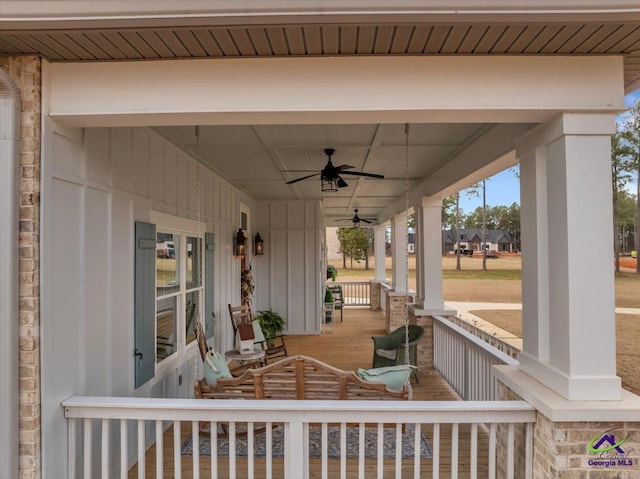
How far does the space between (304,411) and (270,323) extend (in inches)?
208

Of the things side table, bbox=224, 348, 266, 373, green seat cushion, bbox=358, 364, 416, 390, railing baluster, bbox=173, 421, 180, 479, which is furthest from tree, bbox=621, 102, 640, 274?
railing baluster, bbox=173, 421, 180, 479

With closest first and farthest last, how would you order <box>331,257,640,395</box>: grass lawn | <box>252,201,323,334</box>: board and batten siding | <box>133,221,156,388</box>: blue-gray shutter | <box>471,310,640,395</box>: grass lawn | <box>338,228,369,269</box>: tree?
<box>133,221,156,388</box>: blue-gray shutter
<box>471,310,640,395</box>: grass lawn
<box>331,257,640,395</box>: grass lawn
<box>252,201,323,334</box>: board and batten siding
<box>338,228,369,269</box>: tree

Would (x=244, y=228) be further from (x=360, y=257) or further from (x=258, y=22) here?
(x=360, y=257)

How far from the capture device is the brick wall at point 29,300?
2059mm

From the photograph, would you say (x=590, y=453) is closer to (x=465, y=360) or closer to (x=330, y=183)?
(x=465, y=360)

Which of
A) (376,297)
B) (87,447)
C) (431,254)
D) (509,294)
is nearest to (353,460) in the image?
(87,447)

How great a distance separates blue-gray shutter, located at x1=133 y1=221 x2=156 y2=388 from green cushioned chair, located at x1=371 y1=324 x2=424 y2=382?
2.67 meters

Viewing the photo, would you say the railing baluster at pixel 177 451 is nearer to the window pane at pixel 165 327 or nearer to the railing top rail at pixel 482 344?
the window pane at pixel 165 327

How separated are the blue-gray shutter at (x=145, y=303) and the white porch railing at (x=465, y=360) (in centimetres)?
286

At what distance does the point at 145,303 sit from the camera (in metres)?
3.27

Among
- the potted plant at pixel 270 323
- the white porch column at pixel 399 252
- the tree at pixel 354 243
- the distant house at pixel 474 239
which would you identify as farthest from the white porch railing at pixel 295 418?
the distant house at pixel 474 239

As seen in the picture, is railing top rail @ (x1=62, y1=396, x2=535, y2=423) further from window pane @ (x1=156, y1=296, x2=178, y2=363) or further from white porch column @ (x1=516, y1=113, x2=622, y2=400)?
window pane @ (x1=156, y1=296, x2=178, y2=363)

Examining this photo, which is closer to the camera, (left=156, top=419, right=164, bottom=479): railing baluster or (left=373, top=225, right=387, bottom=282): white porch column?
(left=156, top=419, right=164, bottom=479): railing baluster

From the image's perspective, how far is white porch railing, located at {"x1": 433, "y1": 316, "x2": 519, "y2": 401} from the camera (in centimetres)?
364
